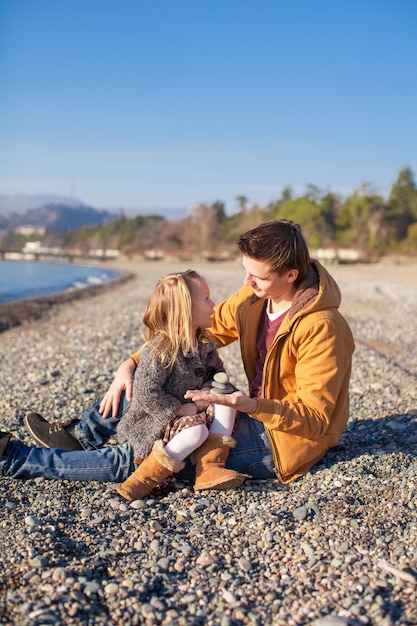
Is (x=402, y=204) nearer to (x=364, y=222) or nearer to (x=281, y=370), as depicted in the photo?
(x=364, y=222)

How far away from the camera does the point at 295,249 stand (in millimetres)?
3854

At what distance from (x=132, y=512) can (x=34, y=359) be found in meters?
6.35

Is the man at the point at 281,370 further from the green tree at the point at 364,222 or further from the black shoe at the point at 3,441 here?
the green tree at the point at 364,222

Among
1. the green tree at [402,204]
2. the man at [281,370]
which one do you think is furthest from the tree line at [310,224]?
the man at [281,370]

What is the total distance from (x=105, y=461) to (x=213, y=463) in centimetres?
77

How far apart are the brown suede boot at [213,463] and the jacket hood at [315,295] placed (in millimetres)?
945

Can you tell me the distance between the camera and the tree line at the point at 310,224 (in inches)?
2579

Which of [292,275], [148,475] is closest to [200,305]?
[292,275]

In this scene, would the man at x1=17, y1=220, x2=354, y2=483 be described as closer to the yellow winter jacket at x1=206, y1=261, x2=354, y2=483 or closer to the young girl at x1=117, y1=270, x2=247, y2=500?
the yellow winter jacket at x1=206, y1=261, x2=354, y2=483

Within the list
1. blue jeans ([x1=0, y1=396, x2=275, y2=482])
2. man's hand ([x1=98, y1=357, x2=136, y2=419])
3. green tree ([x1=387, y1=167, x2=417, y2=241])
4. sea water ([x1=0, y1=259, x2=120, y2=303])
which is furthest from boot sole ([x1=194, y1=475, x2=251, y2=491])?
green tree ([x1=387, y1=167, x2=417, y2=241])

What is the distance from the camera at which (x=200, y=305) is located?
4.02 metres

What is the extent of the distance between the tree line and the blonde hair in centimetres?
→ 4792

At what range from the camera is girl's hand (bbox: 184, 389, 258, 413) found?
3.54 metres

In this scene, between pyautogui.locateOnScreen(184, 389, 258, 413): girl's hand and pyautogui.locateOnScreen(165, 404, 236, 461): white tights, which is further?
pyautogui.locateOnScreen(165, 404, 236, 461): white tights
